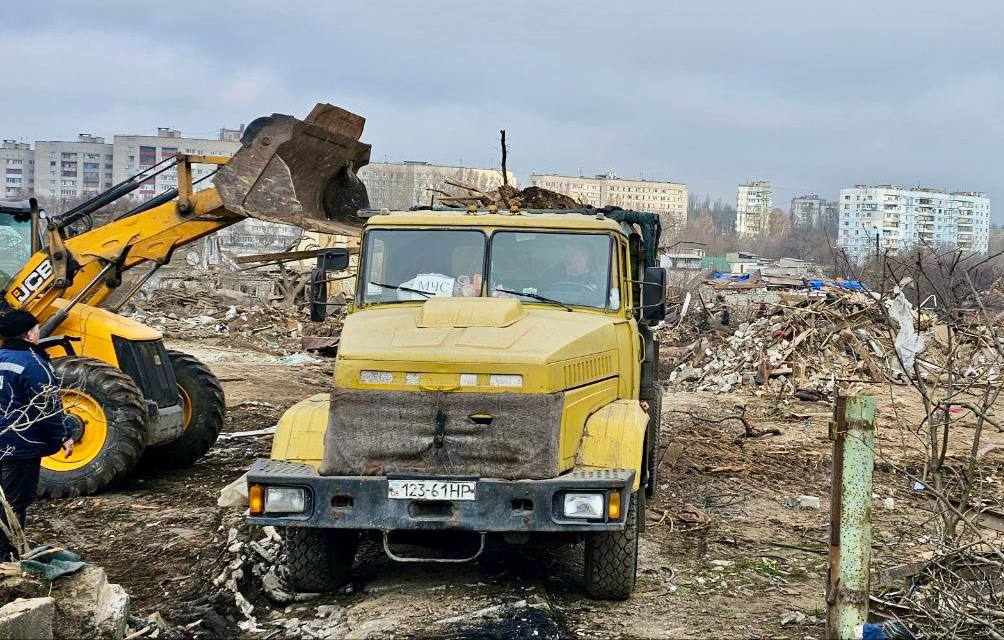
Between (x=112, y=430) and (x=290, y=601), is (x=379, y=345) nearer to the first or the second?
(x=290, y=601)

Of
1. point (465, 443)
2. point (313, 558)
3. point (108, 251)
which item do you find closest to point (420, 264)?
point (465, 443)

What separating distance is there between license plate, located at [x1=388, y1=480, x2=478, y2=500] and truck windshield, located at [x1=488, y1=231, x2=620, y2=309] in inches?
66.8

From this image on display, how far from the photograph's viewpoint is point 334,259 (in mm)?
7758

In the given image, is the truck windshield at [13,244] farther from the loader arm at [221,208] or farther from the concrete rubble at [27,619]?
the concrete rubble at [27,619]

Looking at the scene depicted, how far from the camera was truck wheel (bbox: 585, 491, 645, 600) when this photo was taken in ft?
20.4

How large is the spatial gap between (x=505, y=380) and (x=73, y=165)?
406ft

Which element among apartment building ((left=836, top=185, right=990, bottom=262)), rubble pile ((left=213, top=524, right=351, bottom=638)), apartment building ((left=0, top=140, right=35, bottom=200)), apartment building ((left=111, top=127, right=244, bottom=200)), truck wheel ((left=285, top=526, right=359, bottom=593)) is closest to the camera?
rubble pile ((left=213, top=524, right=351, bottom=638))

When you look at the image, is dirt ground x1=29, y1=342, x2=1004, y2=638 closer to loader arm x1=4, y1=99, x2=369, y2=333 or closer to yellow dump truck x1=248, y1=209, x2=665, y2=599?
yellow dump truck x1=248, y1=209, x2=665, y2=599

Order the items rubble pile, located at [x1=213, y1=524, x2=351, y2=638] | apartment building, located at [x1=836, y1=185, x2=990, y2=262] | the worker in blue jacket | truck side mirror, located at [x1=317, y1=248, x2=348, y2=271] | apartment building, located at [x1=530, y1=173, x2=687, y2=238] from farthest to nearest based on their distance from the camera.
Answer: apartment building, located at [x1=530, y1=173, x2=687, y2=238] → apartment building, located at [x1=836, y1=185, x2=990, y2=262] → truck side mirror, located at [x1=317, y1=248, x2=348, y2=271] → the worker in blue jacket → rubble pile, located at [x1=213, y1=524, x2=351, y2=638]

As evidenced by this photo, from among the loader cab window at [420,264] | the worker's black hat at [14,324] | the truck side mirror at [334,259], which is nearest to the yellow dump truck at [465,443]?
the loader cab window at [420,264]

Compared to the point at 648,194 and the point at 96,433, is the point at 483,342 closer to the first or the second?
the point at 96,433

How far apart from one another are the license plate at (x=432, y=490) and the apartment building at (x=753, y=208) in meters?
110

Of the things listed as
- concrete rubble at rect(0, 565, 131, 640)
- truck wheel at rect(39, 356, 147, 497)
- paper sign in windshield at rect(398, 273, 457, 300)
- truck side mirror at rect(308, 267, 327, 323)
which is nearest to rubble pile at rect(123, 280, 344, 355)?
truck wheel at rect(39, 356, 147, 497)

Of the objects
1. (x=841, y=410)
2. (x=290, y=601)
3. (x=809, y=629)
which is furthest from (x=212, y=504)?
(x=841, y=410)
